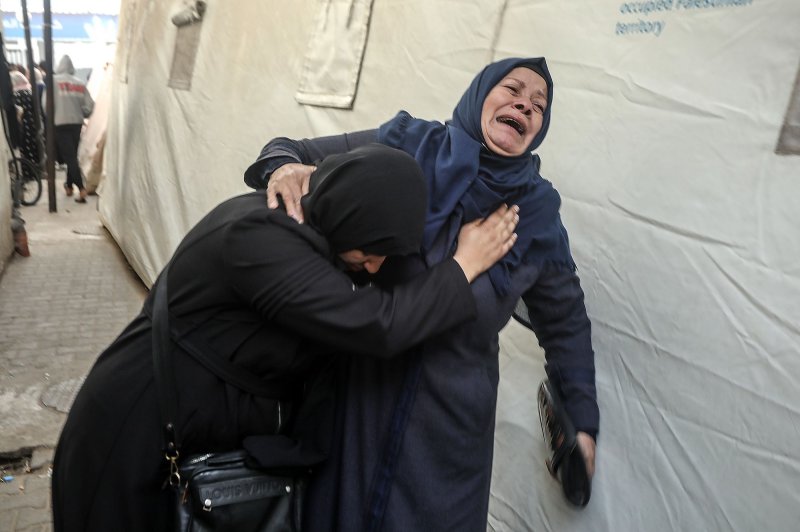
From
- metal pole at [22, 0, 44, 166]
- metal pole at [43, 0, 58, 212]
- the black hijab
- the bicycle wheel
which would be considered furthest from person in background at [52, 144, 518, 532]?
metal pole at [22, 0, 44, 166]

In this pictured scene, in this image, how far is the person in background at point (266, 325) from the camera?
1.11 meters

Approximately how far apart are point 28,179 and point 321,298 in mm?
8913

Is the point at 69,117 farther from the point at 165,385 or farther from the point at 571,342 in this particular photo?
the point at 571,342

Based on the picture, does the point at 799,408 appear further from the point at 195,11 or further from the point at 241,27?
the point at 195,11

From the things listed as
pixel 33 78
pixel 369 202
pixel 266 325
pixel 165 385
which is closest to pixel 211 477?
pixel 165 385

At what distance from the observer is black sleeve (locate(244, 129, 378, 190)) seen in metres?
1.48

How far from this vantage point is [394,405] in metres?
1.34

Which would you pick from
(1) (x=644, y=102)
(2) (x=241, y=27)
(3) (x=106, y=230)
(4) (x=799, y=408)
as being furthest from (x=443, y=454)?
(3) (x=106, y=230)

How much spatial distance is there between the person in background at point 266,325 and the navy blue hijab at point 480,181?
4 cm

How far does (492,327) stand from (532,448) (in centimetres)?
62

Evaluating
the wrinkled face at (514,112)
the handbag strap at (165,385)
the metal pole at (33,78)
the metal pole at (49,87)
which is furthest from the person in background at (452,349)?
the metal pole at (33,78)

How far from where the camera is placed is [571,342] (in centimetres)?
151

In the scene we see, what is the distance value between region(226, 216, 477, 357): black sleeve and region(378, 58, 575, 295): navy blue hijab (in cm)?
20

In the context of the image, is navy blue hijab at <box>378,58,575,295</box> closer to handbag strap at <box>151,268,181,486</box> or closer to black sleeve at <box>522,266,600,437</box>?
black sleeve at <box>522,266,600,437</box>
